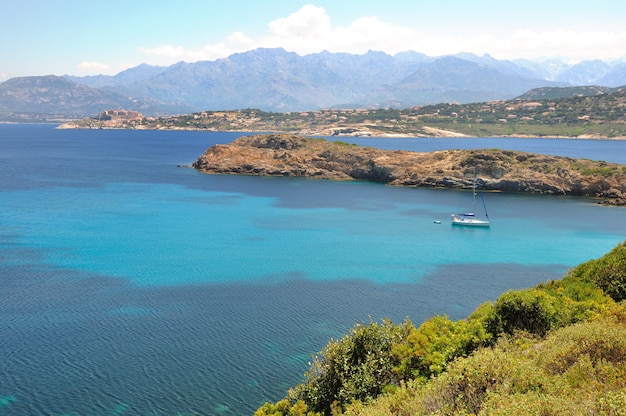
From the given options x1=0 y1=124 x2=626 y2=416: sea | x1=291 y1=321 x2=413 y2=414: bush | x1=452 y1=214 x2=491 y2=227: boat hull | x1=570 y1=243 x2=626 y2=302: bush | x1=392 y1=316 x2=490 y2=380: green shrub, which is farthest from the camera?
x1=452 y1=214 x2=491 y2=227: boat hull

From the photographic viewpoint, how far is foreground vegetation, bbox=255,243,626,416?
50.0 ft

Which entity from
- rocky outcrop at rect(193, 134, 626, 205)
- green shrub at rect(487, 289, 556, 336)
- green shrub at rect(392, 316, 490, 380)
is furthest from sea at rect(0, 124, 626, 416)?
green shrub at rect(487, 289, 556, 336)

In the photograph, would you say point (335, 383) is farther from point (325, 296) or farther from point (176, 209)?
point (176, 209)

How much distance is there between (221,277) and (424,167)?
76.5 metres

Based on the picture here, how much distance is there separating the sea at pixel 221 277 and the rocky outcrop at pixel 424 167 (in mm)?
7226

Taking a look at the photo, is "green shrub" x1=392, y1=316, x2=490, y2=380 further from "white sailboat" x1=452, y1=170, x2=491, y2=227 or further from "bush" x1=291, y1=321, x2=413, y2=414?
"white sailboat" x1=452, y1=170, x2=491, y2=227

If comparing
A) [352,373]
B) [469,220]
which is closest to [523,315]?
[352,373]

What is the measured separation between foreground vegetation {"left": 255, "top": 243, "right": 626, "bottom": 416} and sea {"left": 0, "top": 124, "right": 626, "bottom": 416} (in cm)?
609

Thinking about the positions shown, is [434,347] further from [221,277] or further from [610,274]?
[221,277]

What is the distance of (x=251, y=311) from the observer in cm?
3738

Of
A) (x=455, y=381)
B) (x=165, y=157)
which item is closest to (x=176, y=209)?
(x=455, y=381)

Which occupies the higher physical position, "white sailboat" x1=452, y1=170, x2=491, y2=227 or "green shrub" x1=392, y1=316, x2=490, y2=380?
"green shrub" x1=392, y1=316, x2=490, y2=380

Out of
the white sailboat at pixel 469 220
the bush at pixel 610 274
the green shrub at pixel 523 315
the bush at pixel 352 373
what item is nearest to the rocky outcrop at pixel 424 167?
the white sailboat at pixel 469 220

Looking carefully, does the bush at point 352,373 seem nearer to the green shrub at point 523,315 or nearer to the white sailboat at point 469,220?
the green shrub at point 523,315
